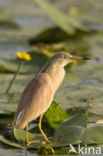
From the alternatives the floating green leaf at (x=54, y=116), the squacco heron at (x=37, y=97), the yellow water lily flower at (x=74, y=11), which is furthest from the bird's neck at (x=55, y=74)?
the yellow water lily flower at (x=74, y=11)

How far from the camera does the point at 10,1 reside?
29.7 feet

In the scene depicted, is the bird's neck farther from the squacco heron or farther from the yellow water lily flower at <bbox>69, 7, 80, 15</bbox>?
the yellow water lily flower at <bbox>69, 7, 80, 15</bbox>

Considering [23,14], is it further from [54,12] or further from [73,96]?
[73,96]

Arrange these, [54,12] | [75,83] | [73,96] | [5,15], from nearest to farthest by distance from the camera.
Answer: [73,96]
[75,83]
[54,12]
[5,15]

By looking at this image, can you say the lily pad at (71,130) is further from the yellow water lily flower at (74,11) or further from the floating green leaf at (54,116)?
the yellow water lily flower at (74,11)

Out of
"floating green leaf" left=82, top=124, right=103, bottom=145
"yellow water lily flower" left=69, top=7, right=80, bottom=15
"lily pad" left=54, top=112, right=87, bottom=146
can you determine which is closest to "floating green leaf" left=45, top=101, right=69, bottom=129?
"lily pad" left=54, top=112, right=87, bottom=146

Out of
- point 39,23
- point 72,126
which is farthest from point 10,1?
point 72,126

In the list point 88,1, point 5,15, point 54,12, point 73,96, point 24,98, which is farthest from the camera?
point 88,1

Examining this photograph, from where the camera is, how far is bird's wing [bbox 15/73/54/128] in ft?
10.1

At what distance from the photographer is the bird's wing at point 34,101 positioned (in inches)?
→ 121

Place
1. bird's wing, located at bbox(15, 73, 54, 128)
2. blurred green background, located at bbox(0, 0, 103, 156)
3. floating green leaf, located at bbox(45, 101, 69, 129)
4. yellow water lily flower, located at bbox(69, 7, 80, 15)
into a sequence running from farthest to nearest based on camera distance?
yellow water lily flower, located at bbox(69, 7, 80, 15), blurred green background, located at bbox(0, 0, 103, 156), floating green leaf, located at bbox(45, 101, 69, 129), bird's wing, located at bbox(15, 73, 54, 128)

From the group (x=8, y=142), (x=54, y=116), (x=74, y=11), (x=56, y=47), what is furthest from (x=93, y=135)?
(x=74, y=11)

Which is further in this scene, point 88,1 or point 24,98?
point 88,1

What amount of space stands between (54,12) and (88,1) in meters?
2.77
